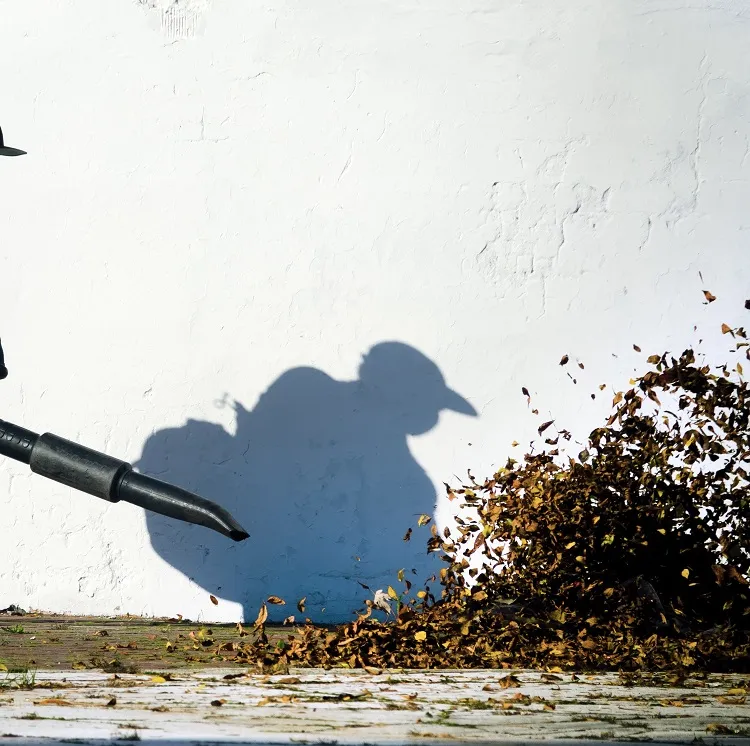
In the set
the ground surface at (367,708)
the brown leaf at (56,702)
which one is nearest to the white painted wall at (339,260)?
the ground surface at (367,708)

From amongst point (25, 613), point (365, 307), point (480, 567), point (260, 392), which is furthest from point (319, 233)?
point (25, 613)

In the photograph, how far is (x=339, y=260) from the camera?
4.25 meters

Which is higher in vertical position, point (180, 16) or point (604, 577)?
point (180, 16)

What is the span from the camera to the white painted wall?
421 centimetres

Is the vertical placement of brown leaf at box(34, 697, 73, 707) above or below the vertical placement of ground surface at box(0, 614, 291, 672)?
below

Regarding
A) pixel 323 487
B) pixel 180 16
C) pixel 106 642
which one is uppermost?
pixel 180 16

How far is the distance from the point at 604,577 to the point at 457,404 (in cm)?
110

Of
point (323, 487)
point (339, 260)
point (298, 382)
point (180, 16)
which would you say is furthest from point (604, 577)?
point (180, 16)

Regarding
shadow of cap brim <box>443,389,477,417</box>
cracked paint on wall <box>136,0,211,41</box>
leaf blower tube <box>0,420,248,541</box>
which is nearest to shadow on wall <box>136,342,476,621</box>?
shadow of cap brim <box>443,389,477,417</box>

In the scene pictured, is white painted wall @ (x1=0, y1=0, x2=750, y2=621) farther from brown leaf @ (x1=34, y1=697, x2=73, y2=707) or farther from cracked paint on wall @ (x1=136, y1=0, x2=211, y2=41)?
brown leaf @ (x1=34, y1=697, x2=73, y2=707)

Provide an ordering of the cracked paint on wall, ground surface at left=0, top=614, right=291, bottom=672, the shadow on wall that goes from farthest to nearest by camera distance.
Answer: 1. the cracked paint on wall
2. the shadow on wall
3. ground surface at left=0, top=614, right=291, bottom=672

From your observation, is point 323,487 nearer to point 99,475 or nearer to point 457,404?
point 457,404

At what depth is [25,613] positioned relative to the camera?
14.0 feet

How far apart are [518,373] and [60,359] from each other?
2.07 meters
